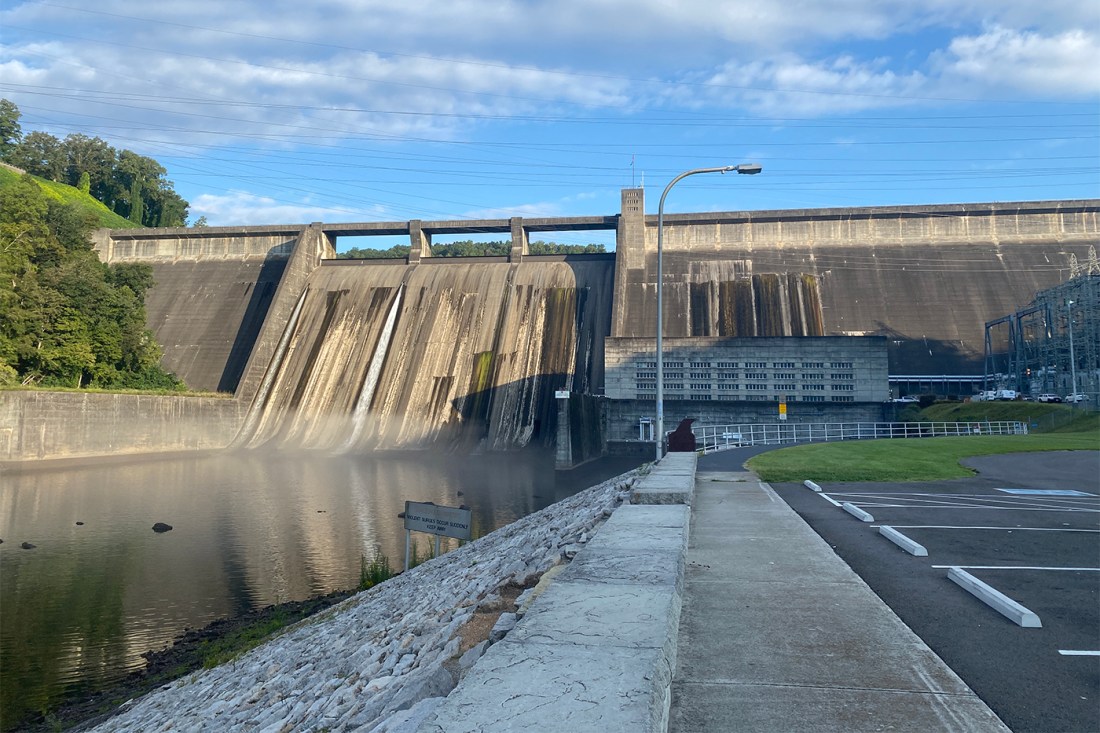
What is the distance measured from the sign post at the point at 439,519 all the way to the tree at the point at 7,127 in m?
111

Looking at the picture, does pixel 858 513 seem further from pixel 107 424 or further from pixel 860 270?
pixel 860 270

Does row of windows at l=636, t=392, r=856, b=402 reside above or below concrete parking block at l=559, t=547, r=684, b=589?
above

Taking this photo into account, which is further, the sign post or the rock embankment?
the sign post

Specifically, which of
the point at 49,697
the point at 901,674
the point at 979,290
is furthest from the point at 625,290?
the point at 901,674

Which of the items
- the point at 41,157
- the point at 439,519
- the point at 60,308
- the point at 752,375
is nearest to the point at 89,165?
the point at 41,157

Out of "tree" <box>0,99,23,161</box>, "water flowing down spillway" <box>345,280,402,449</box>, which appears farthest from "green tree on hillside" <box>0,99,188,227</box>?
"water flowing down spillway" <box>345,280,402,449</box>

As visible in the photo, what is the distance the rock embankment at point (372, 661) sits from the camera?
5801 mm

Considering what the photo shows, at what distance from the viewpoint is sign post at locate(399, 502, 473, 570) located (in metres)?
14.9

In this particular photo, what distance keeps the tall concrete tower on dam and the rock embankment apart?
39.6 m

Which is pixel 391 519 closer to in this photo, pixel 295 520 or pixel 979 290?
pixel 295 520

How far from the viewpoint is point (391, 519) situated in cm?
2623

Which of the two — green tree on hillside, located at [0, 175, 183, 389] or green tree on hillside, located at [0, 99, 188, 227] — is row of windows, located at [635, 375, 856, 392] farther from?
green tree on hillside, located at [0, 99, 188, 227]

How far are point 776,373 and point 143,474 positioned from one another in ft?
114

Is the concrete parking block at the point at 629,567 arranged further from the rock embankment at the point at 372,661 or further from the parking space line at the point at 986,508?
the parking space line at the point at 986,508
